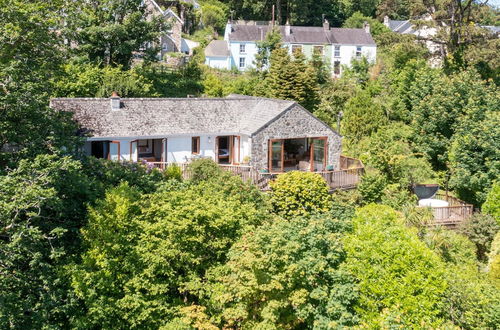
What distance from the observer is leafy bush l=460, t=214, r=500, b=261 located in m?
24.5

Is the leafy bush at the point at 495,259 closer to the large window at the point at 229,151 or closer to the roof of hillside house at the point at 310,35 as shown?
the large window at the point at 229,151

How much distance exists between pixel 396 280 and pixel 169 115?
16898 mm

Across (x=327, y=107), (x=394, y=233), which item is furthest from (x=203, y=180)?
(x=327, y=107)

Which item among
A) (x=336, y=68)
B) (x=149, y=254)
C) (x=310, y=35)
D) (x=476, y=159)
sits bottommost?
(x=149, y=254)

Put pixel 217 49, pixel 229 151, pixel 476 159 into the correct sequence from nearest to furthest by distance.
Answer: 1. pixel 476 159
2. pixel 229 151
3. pixel 217 49

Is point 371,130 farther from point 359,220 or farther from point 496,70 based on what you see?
point 359,220

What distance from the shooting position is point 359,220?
18.7 meters

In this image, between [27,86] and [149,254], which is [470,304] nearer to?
[149,254]

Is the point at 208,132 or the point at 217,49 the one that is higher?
the point at 217,49

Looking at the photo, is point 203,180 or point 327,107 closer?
point 203,180

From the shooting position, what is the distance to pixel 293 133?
28.9 meters

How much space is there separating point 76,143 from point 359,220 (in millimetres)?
11081

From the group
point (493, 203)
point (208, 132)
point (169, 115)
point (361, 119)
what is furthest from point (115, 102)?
point (493, 203)

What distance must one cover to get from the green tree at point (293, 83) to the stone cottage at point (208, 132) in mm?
8603
